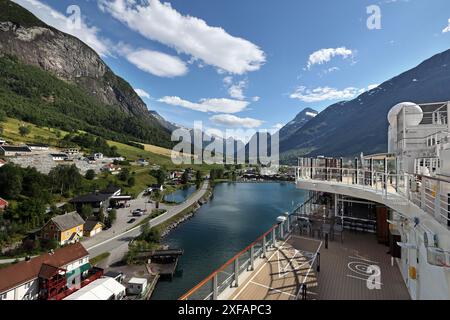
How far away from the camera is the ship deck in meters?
5.54

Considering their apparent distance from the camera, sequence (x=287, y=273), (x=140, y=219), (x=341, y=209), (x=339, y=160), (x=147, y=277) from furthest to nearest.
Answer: (x=140, y=219) < (x=147, y=277) < (x=339, y=160) < (x=341, y=209) < (x=287, y=273)

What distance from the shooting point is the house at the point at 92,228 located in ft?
88.9

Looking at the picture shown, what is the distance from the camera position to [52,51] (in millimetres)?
160875

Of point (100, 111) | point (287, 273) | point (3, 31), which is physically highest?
point (3, 31)

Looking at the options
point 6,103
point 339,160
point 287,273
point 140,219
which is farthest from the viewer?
point 6,103

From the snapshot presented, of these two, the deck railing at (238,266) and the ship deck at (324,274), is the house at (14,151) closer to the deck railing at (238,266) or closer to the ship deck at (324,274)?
the deck railing at (238,266)

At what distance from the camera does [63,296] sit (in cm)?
1603

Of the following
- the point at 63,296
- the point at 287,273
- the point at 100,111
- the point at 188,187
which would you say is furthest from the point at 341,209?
the point at 100,111

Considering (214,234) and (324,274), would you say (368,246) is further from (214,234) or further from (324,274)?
(214,234)

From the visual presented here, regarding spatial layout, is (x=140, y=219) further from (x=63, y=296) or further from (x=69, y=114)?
(x=69, y=114)

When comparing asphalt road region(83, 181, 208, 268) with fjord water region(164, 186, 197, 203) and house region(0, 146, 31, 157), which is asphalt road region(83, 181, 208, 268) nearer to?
fjord water region(164, 186, 197, 203)

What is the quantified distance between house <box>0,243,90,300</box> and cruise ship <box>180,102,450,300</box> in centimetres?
1458

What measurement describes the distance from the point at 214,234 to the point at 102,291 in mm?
15837

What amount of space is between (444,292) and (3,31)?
204 meters
